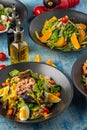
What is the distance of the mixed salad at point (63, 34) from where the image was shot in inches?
77.5

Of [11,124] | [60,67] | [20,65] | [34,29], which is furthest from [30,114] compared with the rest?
[34,29]

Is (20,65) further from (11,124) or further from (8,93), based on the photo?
(11,124)

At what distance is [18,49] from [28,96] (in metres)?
0.35

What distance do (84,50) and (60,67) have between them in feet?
0.76

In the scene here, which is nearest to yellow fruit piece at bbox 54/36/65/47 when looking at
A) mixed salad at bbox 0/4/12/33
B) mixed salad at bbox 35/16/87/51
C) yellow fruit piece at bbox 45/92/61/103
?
mixed salad at bbox 35/16/87/51

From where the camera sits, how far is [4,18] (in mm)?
2129

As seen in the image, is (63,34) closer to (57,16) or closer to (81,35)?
(81,35)

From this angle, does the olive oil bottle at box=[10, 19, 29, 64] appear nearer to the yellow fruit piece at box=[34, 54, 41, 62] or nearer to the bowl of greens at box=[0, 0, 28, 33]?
the yellow fruit piece at box=[34, 54, 41, 62]

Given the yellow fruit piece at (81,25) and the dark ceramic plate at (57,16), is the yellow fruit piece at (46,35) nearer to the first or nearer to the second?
the dark ceramic plate at (57,16)

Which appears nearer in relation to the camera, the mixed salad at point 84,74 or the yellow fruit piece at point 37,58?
the mixed salad at point 84,74

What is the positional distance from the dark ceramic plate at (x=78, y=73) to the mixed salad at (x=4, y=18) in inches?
20.7

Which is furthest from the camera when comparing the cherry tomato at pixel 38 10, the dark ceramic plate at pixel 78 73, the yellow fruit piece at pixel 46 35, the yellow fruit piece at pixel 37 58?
the cherry tomato at pixel 38 10

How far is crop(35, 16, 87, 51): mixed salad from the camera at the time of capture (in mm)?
Answer: 1968

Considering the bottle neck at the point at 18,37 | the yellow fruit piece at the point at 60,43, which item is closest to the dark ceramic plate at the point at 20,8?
the yellow fruit piece at the point at 60,43
